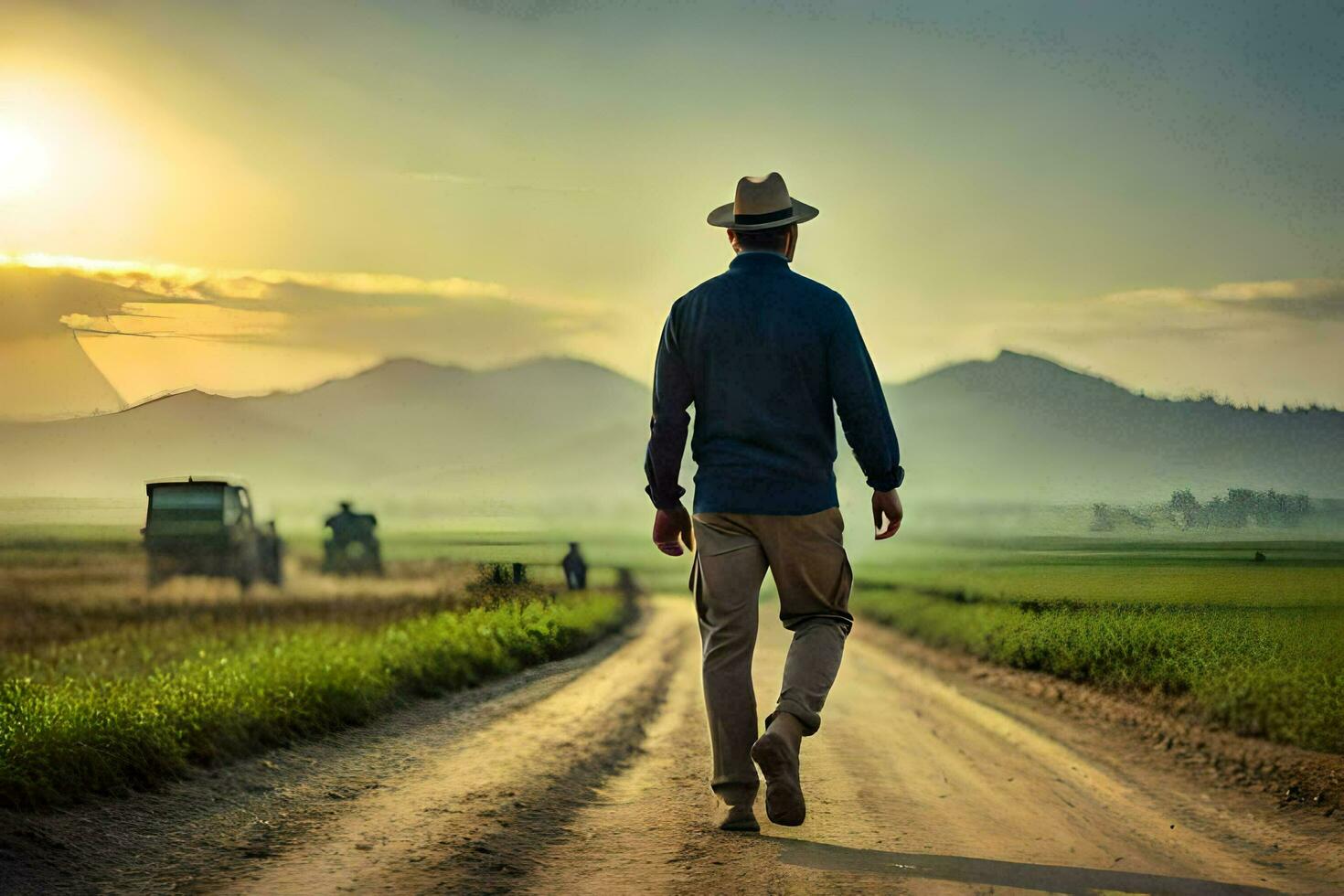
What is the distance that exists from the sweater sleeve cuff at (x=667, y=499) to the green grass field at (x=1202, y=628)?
4.97 meters

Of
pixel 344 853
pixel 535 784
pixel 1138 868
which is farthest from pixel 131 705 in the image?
pixel 1138 868

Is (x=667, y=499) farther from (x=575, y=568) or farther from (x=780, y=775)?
(x=575, y=568)

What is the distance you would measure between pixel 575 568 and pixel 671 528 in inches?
699

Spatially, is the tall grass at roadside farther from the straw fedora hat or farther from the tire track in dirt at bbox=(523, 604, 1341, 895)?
the straw fedora hat

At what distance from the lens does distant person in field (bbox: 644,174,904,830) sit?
5.06 metres

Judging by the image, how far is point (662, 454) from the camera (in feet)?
17.3

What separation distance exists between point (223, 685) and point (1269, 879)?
6.01m

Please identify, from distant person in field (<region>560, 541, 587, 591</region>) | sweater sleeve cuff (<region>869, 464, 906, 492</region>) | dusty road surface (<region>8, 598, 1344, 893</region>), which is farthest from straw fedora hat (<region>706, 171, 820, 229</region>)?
distant person in field (<region>560, 541, 587, 591</region>)

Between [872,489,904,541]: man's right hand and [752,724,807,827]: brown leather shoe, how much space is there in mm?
938

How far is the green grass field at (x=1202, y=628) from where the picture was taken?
8.88 meters

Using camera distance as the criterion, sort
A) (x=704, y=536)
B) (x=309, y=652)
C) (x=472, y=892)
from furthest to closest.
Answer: (x=309, y=652) → (x=704, y=536) → (x=472, y=892)

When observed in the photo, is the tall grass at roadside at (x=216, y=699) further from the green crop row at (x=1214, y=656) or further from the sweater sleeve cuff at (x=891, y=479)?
the green crop row at (x=1214, y=656)

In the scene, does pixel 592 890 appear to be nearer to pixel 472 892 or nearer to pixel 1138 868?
pixel 472 892

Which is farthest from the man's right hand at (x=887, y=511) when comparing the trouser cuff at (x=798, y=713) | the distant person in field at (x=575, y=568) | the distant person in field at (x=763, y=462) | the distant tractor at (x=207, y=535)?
the distant person in field at (x=575, y=568)
